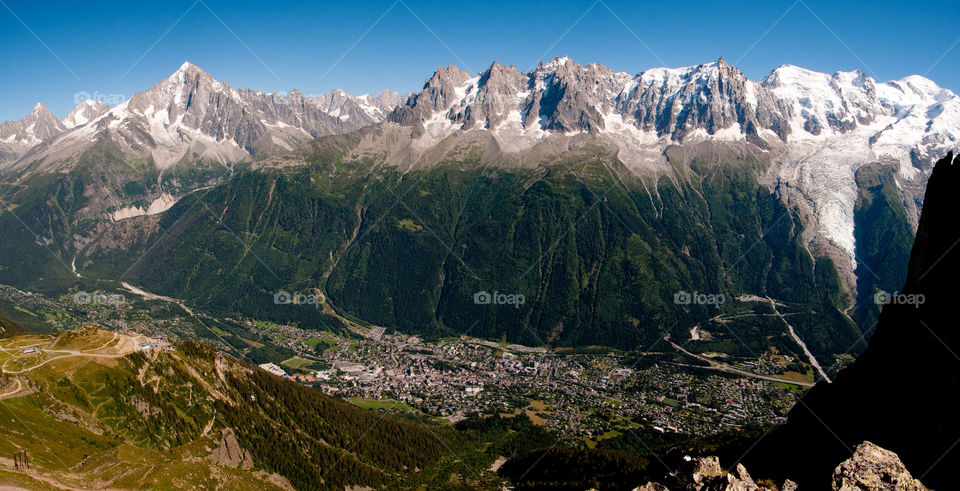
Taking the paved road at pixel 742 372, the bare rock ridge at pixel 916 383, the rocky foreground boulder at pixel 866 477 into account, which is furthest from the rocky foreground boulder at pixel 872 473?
the paved road at pixel 742 372

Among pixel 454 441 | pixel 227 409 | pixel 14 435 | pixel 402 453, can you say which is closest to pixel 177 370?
pixel 227 409

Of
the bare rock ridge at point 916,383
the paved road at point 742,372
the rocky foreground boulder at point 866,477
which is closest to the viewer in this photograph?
the rocky foreground boulder at point 866,477

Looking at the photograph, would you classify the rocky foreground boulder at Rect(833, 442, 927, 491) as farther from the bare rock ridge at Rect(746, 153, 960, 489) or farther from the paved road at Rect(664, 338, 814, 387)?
the paved road at Rect(664, 338, 814, 387)

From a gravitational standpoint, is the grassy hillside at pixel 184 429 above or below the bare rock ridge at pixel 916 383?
below

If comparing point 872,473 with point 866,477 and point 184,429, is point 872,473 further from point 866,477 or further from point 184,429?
point 184,429

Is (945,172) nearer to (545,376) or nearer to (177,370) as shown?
(177,370)

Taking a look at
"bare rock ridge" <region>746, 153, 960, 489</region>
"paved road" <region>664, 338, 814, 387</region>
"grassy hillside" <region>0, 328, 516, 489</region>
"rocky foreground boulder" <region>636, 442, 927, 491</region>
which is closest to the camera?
"rocky foreground boulder" <region>636, 442, 927, 491</region>

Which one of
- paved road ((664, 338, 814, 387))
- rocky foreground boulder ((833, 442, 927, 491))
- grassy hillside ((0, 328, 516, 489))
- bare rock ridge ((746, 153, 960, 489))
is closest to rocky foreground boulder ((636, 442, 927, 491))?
rocky foreground boulder ((833, 442, 927, 491))

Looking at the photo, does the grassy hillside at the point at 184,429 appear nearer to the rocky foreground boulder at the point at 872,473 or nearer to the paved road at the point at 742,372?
the rocky foreground boulder at the point at 872,473

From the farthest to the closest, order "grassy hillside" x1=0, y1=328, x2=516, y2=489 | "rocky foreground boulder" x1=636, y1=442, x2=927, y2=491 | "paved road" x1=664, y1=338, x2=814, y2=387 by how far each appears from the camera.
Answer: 1. "paved road" x1=664, y1=338, x2=814, y2=387
2. "grassy hillside" x1=0, y1=328, x2=516, y2=489
3. "rocky foreground boulder" x1=636, y1=442, x2=927, y2=491
